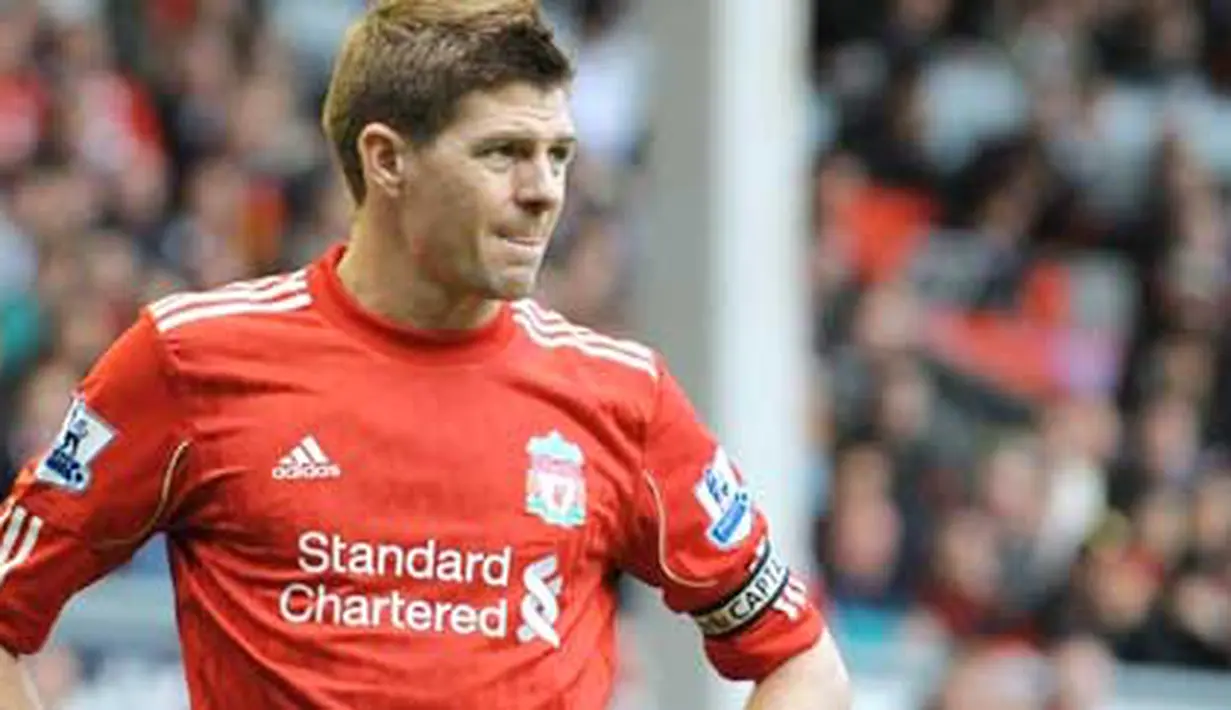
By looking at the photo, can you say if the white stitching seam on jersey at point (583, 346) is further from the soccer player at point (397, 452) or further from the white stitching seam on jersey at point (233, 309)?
the white stitching seam on jersey at point (233, 309)

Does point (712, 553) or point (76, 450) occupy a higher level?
point (76, 450)

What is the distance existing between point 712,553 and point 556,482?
0.25 metres

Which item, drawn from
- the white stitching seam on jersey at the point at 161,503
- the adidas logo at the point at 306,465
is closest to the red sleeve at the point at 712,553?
the adidas logo at the point at 306,465

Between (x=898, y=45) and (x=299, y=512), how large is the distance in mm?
9297

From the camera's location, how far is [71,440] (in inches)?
190

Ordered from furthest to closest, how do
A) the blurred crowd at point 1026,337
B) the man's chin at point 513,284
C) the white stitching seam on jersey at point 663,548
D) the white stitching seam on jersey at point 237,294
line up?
1. the blurred crowd at point 1026,337
2. the white stitching seam on jersey at point 663,548
3. the white stitching seam on jersey at point 237,294
4. the man's chin at point 513,284

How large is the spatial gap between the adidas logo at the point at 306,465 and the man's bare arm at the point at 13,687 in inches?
16.3

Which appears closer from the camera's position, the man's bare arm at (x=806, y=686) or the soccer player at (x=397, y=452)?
the soccer player at (x=397, y=452)

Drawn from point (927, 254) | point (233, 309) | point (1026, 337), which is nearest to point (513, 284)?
point (233, 309)

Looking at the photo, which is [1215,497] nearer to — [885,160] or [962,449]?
[962,449]

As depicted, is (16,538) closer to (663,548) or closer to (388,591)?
(388,591)

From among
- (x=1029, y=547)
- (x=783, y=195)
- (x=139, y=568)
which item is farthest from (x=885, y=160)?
(x=783, y=195)

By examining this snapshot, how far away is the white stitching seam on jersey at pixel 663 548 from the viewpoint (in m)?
4.98

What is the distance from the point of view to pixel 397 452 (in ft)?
16.0
